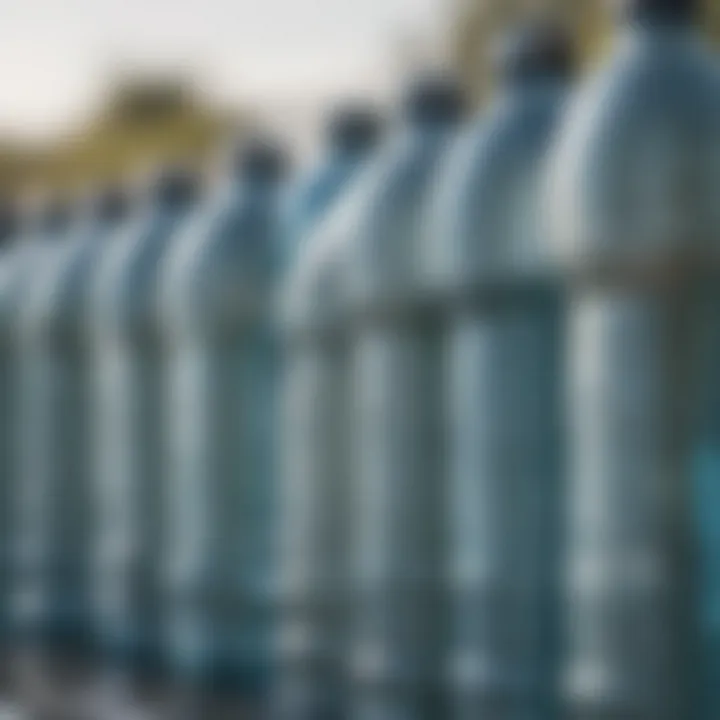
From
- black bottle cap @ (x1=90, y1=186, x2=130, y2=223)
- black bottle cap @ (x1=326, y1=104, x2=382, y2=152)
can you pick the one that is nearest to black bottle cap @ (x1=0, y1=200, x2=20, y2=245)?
black bottle cap @ (x1=90, y1=186, x2=130, y2=223)

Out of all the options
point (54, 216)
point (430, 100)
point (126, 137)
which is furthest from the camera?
point (126, 137)

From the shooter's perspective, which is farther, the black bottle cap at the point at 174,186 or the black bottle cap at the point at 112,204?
the black bottle cap at the point at 112,204

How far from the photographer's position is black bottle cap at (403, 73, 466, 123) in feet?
9.57

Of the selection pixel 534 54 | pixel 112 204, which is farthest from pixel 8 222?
pixel 534 54

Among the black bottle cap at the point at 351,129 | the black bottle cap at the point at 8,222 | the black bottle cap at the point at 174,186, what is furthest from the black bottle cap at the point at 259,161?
the black bottle cap at the point at 8,222

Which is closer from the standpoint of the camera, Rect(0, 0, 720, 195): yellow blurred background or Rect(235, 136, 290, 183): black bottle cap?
Rect(235, 136, 290, 183): black bottle cap

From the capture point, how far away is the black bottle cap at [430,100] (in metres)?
2.92

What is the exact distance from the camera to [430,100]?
9.60 feet

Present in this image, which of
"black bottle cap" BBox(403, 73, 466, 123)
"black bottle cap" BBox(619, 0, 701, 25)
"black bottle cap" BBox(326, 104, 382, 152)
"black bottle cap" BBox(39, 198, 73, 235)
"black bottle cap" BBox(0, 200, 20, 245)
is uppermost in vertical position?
"black bottle cap" BBox(0, 200, 20, 245)

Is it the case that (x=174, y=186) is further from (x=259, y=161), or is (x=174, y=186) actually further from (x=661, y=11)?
(x=661, y=11)

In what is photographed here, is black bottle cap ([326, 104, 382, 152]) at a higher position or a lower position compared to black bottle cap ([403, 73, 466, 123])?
higher

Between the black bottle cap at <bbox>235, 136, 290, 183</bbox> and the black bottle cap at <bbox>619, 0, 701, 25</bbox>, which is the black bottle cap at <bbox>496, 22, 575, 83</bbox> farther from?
the black bottle cap at <bbox>235, 136, 290, 183</bbox>

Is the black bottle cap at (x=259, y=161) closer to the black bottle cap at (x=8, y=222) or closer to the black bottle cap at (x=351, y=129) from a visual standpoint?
the black bottle cap at (x=351, y=129)

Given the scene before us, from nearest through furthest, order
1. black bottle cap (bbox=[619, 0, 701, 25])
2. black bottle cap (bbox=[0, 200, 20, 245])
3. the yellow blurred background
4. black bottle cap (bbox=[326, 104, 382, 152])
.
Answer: black bottle cap (bbox=[619, 0, 701, 25]) < black bottle cap (bbox=[326, 104, 382, 152]) < black bottle cap (bbox=[0, 200, 20, 245]) < the yellow blurred background
